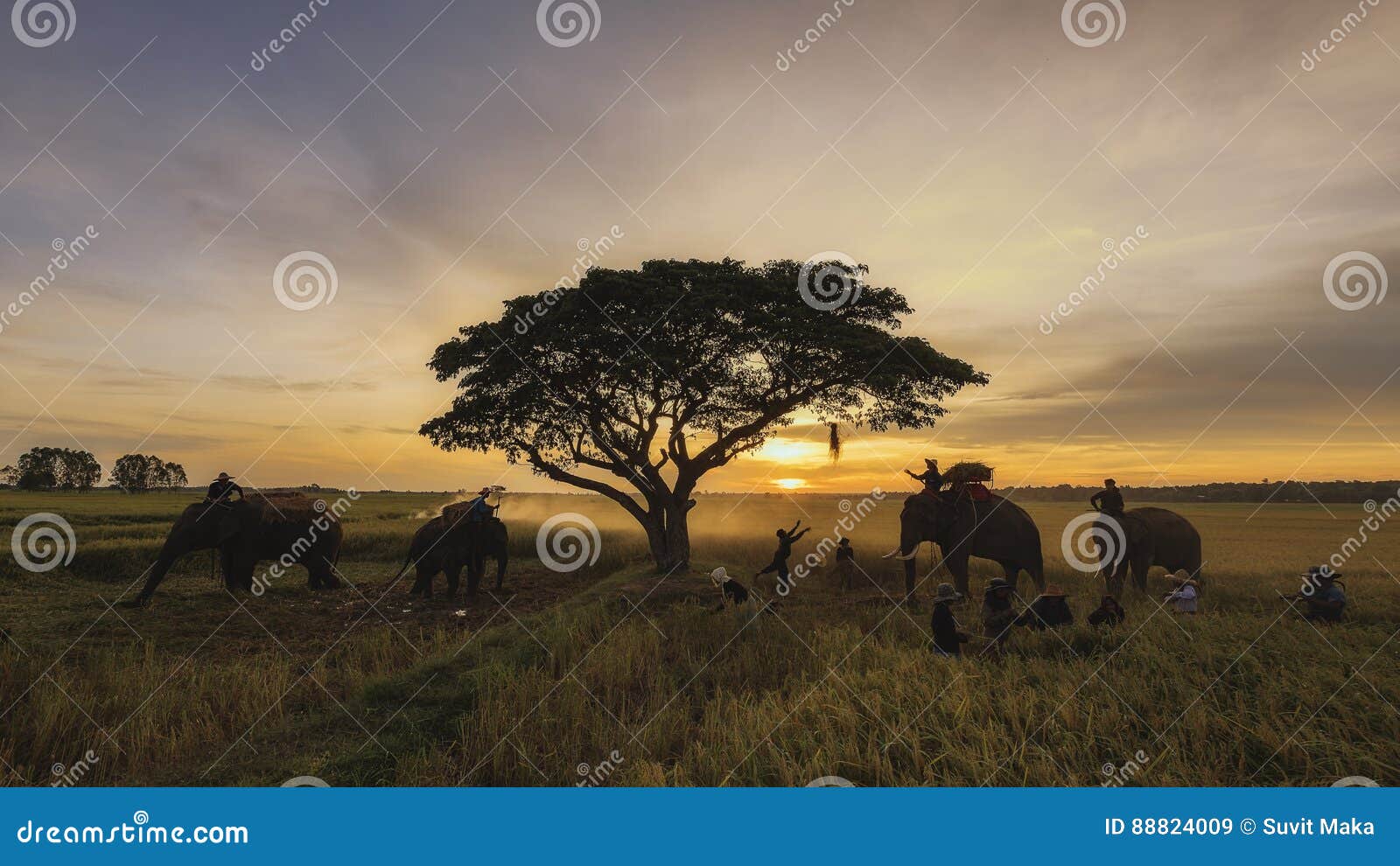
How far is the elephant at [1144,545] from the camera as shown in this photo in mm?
15594

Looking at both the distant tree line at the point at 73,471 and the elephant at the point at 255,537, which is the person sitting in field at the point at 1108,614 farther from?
the distant tree line at the point at 73,471

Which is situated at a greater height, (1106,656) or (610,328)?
(610,328)

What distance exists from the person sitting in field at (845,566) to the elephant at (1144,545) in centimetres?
639

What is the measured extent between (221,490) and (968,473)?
20299 mm

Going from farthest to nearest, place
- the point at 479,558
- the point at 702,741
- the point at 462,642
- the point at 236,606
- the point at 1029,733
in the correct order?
the point at 479,558 → the point at 236,606 → the point at 462,642 → the point at 702,741 → the point at 1029,733

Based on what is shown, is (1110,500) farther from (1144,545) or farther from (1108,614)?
(1108,614)

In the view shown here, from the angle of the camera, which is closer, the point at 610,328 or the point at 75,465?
the point at 610,328

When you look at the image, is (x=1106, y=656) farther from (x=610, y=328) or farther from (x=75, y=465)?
(x=75, y=465)

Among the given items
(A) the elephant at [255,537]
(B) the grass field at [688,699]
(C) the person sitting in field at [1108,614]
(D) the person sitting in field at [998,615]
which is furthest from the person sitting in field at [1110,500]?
(A) the elephant at [255,537]

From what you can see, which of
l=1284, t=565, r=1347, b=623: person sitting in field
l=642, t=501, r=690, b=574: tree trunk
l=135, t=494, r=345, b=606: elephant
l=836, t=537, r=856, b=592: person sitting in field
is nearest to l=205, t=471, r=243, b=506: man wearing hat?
l=135, t=494, r=345, b=606: elephant

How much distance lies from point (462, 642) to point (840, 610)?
8.22 metres

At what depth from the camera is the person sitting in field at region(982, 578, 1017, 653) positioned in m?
9.53

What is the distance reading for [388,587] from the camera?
19203mm

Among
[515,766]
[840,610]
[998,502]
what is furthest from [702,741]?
[998,502]
